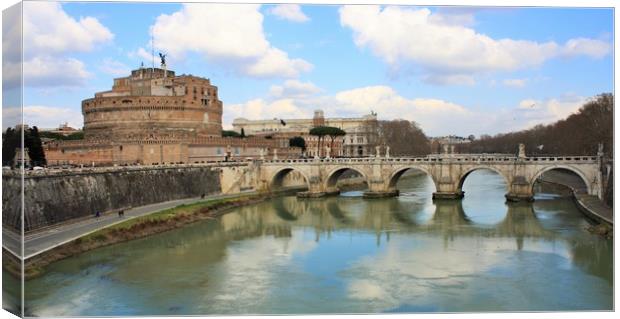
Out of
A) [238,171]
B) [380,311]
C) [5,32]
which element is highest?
[5,32]

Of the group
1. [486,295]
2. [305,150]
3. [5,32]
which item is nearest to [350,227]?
[486,295]

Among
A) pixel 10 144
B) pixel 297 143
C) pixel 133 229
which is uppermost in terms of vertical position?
pixel 297 143

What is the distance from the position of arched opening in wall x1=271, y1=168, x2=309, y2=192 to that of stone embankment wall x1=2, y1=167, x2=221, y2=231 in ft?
13.1

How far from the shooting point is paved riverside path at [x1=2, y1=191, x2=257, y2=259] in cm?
1073

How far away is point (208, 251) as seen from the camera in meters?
16.5

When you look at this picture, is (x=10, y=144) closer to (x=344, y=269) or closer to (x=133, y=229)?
(x=344, y=269)

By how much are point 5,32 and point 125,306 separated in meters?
5.23

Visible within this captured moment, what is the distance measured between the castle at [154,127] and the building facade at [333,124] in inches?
430

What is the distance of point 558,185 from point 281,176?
15079mm

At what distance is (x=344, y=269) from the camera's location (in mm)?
14242

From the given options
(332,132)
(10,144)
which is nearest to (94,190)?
(10,144)

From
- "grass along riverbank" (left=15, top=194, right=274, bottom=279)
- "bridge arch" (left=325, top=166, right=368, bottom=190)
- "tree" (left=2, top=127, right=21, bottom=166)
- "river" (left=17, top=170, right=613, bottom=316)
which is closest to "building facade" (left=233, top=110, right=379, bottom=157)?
"bridge arch" (left=325, top=166, right=368, bottom=190)

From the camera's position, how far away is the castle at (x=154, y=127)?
30.1 meters

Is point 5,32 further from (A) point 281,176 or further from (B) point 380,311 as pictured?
(A) point 281,176
